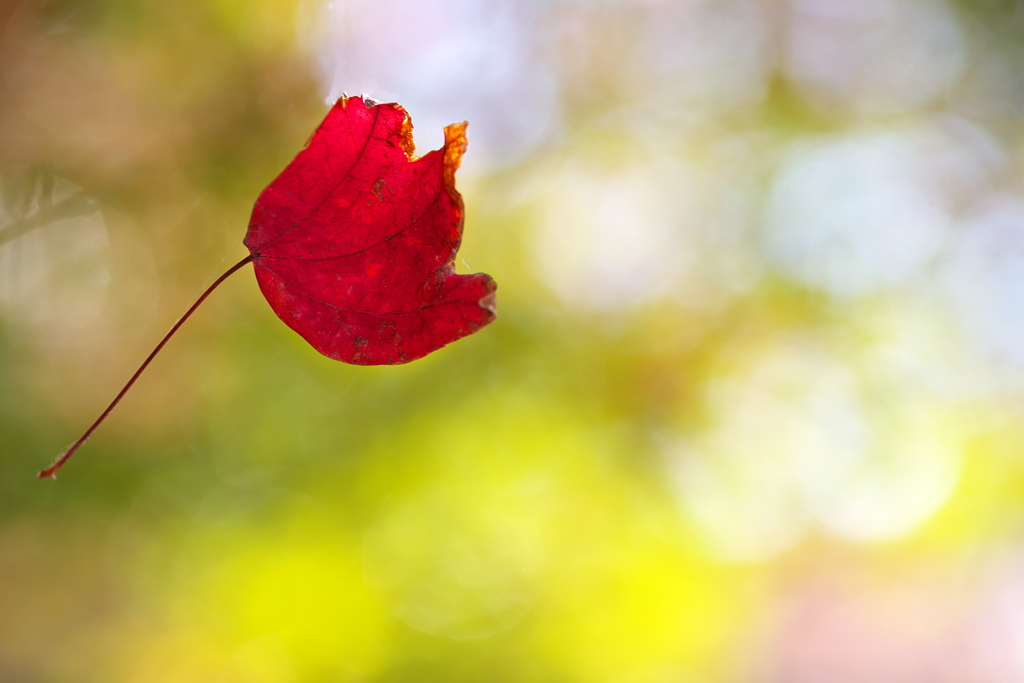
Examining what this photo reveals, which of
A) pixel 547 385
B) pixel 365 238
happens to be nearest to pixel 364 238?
pixel 365 238

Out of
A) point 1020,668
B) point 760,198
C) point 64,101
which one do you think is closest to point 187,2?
point 64,101

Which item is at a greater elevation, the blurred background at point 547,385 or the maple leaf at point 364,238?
the blurred background at point 547,385

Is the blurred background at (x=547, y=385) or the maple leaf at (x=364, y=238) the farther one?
the blurred background at (x=547, y=385)

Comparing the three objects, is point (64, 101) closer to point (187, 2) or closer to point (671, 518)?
point (187, 2)

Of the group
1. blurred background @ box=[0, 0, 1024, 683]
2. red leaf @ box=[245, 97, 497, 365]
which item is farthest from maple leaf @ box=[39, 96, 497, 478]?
blurred background @ box=[0, 0, 1024, 683]

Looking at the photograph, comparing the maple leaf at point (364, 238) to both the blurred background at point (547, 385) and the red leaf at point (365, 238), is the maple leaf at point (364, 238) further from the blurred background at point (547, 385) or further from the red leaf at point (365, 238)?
the blurred background at point (547, 385)

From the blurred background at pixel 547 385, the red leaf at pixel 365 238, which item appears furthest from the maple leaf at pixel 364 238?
the blurred background at pixel 547 385

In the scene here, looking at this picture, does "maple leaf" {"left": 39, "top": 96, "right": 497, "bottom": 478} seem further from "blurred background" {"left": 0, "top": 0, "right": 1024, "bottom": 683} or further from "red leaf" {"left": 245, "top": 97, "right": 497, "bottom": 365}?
"blurred background" {"left": 0, "top": 0, "right": 1024, "bottom": 683}
